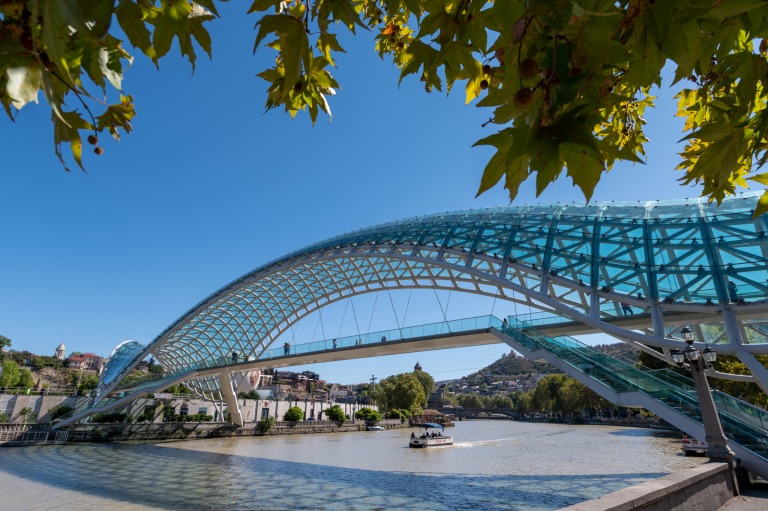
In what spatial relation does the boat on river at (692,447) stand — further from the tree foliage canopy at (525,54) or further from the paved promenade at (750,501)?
the tree foliage canopy at (525,54)

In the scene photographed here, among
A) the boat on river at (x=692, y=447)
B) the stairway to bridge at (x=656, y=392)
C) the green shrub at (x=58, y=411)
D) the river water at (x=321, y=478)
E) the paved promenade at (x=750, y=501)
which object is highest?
the stairway to bridge at (x=656, y=392)

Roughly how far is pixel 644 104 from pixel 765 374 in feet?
47.4

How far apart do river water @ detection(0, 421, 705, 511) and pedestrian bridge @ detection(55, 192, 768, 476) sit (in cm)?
534

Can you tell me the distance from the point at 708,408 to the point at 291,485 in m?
14.2

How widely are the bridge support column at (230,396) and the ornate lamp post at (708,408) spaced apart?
133ft

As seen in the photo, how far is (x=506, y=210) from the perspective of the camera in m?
27.0

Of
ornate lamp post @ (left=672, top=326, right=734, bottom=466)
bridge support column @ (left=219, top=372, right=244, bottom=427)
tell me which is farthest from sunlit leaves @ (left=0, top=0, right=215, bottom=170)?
bridge support column @ (left=219, top=372, right=244, bottom=427)

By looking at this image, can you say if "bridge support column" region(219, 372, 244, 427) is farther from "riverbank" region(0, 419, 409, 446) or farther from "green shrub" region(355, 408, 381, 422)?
"green shrub" region(355, 408, 381, 422)

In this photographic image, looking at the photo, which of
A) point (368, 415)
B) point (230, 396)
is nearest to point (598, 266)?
point (230, 396)

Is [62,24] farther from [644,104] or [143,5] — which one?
[644,104]

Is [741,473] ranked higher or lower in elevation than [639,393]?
lower

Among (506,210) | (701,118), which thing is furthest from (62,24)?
(506,210)

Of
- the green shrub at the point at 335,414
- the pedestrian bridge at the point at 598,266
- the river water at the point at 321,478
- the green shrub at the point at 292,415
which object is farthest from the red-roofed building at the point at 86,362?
the river water at the point at 321,478

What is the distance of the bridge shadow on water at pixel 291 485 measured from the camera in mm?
13227
